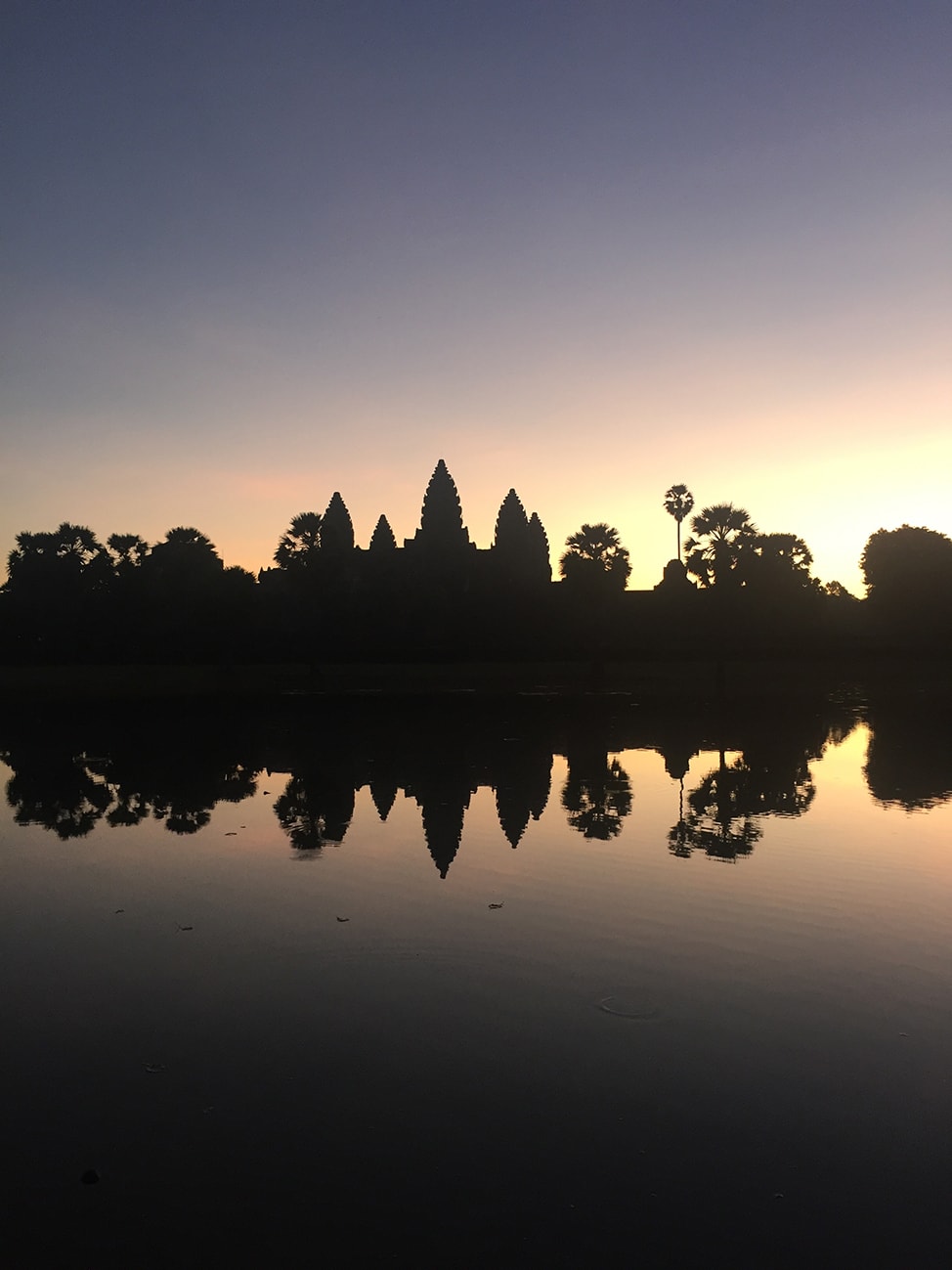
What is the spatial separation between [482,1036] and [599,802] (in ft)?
38.7

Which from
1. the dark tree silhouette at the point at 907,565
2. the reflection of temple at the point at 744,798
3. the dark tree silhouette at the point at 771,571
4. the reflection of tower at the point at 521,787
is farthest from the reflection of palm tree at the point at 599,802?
the dark tree silhouette at the point at 907,565

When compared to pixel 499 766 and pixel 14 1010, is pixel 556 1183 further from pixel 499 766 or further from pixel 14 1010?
pixel 499 766

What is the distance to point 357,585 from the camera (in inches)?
3036

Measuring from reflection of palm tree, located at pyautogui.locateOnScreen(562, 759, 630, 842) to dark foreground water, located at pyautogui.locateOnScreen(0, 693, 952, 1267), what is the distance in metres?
0.13

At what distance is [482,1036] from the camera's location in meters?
7.85

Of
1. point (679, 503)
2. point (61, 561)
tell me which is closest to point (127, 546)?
point (61, 561)

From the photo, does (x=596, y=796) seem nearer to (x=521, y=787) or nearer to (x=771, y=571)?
(x=521, y=787)

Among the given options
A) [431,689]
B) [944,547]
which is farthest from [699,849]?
[944,547]

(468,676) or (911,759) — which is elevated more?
(468,676)

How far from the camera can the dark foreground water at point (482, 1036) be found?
5414 millimetres

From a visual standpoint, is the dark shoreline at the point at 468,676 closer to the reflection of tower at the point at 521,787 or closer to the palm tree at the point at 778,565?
the palm tree at the point at 778,565

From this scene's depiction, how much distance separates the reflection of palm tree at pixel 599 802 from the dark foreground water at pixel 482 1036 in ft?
0.43

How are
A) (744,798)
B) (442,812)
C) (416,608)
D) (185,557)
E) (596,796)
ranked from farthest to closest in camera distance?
(185,557), (416,608), (596,796), (744,798), (442,812)

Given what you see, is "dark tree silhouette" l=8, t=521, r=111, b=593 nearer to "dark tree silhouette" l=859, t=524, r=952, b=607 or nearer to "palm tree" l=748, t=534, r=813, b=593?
"palm tree" l=748, t=534, r=813, b=593
